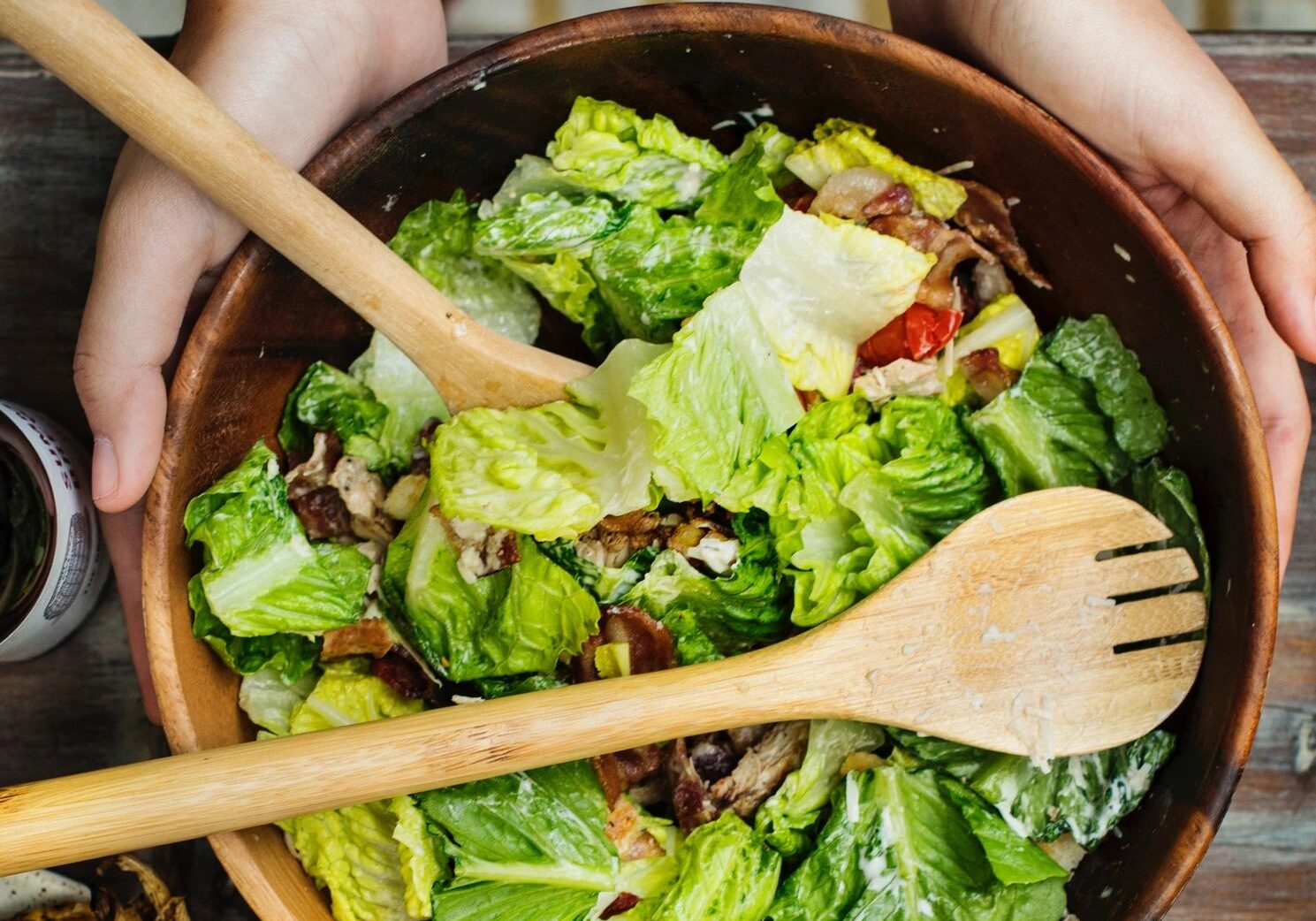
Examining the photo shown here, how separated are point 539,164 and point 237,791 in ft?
4.15

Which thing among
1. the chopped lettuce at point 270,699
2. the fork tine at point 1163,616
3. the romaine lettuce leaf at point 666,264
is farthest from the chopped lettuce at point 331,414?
the fork tine at point 1163,616

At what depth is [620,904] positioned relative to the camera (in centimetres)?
205

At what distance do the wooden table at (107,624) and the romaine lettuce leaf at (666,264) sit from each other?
132cm

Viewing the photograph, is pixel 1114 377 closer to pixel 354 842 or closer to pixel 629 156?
pixel 629 156

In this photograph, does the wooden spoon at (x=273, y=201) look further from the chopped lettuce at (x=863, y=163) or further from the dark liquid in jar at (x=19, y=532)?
the dark liquid in jar at (x=19, y=532)

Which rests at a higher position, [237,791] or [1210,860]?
[237,791]

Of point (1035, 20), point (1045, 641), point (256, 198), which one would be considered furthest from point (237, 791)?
point (1035, 20)

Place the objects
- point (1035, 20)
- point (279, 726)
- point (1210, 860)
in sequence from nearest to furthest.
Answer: point (1035, 20) → point (279, 726) → point (1210, 860)

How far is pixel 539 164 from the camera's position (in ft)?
6.86

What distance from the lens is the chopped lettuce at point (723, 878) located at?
1921 millimetres

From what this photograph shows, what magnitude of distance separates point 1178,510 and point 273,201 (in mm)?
1693

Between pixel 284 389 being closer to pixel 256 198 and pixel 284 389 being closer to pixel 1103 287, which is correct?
pixel 256 198

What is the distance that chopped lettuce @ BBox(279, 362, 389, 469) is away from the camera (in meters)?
2.16

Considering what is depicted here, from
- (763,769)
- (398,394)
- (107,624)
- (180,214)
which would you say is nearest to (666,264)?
(398,394)
